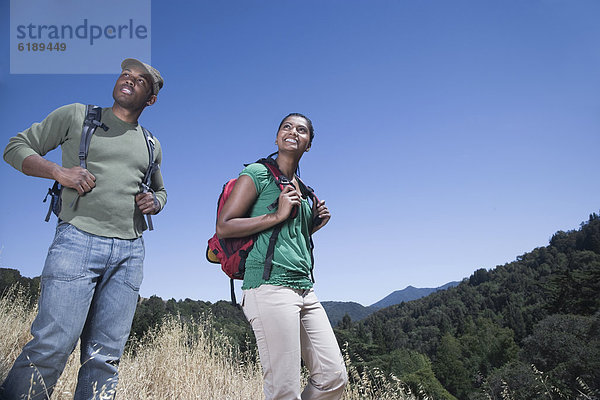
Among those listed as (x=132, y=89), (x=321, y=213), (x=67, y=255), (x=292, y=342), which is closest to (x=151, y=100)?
(x=132, y=89)

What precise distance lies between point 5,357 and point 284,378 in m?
3.14

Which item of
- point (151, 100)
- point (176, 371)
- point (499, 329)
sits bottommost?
point (499, 329)

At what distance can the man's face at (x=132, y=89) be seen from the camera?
7.65 feet

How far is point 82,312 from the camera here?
191 cm

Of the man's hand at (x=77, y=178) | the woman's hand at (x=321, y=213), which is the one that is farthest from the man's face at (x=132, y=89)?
the woman's hand at (x=321, y=213)

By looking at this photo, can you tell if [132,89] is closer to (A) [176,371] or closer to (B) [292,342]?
(B) [292,342]

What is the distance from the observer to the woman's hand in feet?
7.72

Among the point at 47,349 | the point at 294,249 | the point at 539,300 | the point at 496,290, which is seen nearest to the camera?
the point at 47,349

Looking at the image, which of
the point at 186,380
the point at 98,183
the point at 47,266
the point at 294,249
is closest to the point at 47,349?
the point at 47,266

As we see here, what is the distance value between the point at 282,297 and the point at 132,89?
1.43 metres

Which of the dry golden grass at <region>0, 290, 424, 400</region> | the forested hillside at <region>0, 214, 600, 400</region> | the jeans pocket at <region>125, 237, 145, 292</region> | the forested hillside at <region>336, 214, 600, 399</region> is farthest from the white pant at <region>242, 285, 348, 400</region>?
the forested hillside at <region>336, 214, 600, 399</region>

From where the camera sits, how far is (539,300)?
76.6 m

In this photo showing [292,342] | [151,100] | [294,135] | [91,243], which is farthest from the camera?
[151,100]

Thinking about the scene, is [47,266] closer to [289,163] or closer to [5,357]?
[289,163]
